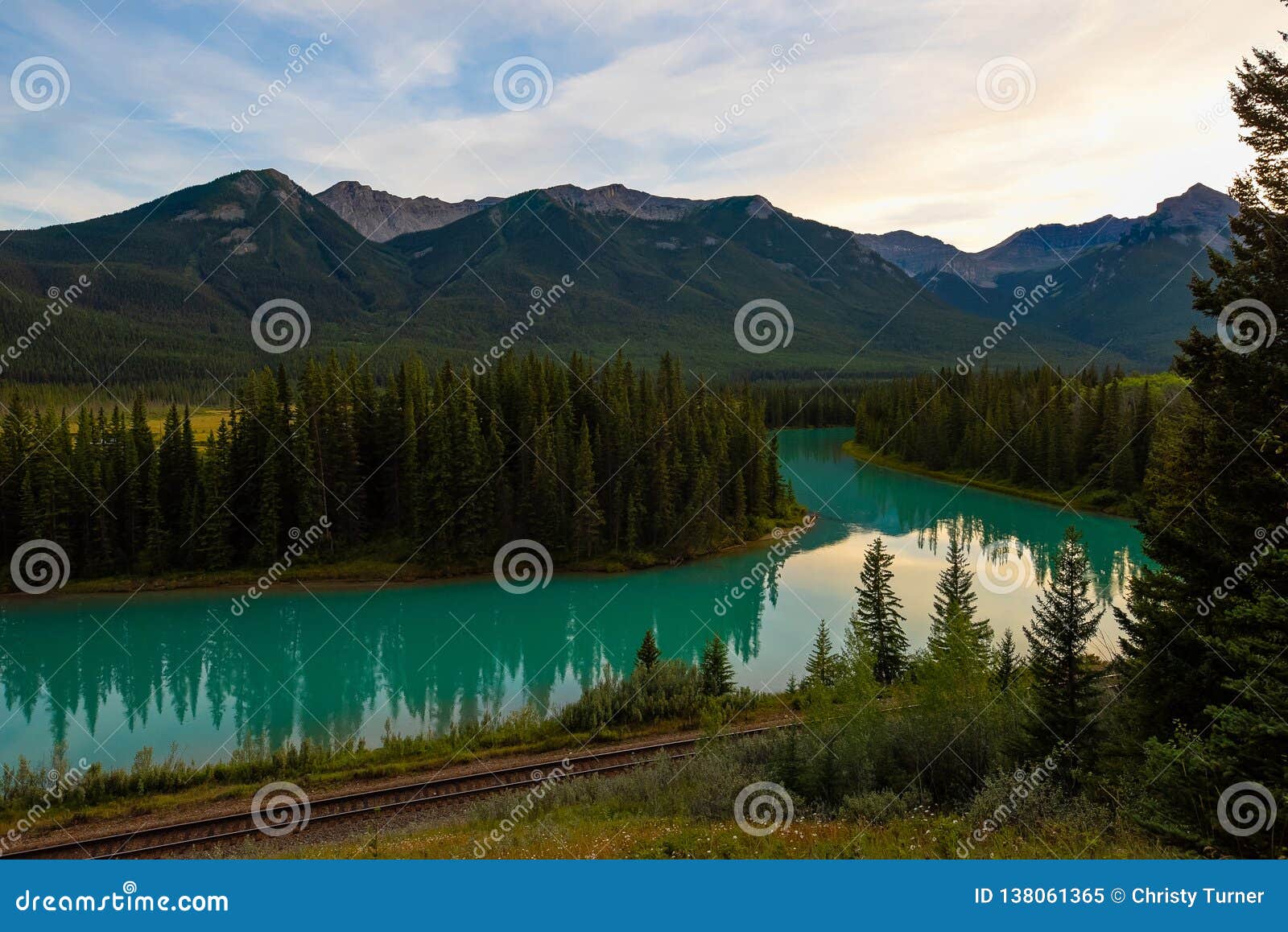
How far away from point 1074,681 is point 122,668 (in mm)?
37344

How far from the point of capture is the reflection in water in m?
26.3

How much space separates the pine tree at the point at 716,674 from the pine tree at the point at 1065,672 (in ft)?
42.1

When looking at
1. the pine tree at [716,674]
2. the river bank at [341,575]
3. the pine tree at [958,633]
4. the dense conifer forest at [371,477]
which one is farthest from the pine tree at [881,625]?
the dense conifer forest at [371,477]

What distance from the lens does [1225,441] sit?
11617 millimetres

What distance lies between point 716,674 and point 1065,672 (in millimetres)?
13645

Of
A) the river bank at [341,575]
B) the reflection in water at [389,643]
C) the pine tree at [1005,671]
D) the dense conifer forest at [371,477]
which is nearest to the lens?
the pine tree at [1005,671]

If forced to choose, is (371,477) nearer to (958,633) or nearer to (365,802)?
(365,802)

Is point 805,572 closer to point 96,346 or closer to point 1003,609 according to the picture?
point 1003,609

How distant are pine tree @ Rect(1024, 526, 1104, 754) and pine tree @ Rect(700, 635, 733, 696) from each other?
12826 millimetres

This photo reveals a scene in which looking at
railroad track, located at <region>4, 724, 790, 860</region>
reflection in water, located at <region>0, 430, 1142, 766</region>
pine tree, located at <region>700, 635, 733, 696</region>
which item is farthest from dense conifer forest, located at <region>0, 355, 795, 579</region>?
railroad track, located at <region>4, 724, 790, 860</region>

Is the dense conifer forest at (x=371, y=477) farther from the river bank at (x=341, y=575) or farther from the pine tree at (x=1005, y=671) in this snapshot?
the pine tree at (x=1005, y=671)

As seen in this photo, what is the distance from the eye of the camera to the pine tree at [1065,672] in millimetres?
14023

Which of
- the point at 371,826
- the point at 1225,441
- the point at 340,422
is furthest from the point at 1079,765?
the point at 340,422

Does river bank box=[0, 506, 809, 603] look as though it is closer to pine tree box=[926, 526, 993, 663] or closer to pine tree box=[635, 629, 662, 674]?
pine tree box=[635, 629, 662, 674]
